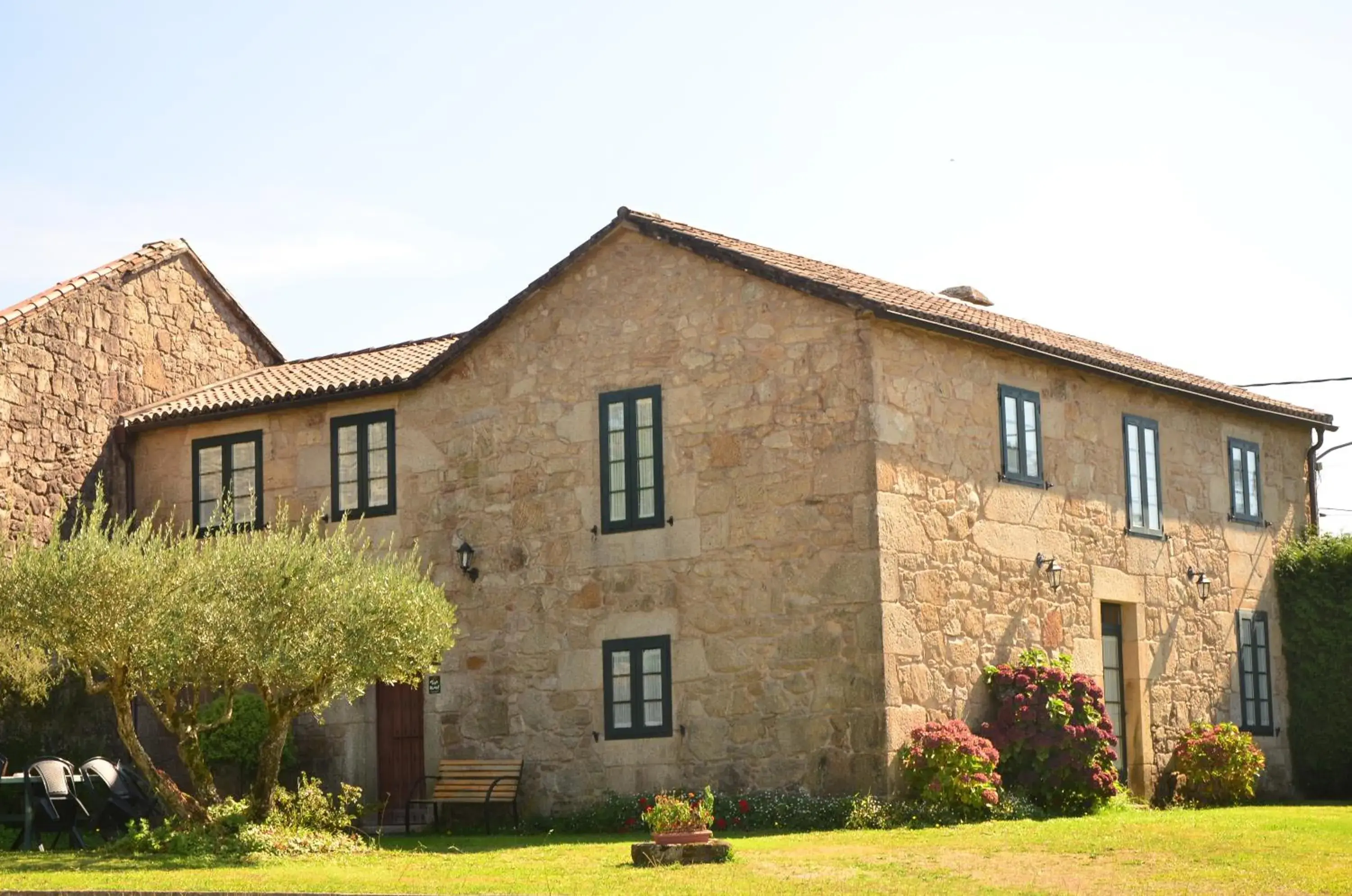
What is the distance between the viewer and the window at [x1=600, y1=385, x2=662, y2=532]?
2048cm

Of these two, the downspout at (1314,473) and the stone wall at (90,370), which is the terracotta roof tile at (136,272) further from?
the downspout at (1314,473)

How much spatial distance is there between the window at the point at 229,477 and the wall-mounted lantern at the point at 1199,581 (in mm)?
11820

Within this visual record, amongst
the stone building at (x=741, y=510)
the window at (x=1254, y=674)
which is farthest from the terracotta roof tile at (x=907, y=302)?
the window at (x=1254, y=674)

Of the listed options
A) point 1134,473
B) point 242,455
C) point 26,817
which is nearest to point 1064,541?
point 1134,473

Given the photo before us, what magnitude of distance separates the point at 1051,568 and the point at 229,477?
10.4 meters

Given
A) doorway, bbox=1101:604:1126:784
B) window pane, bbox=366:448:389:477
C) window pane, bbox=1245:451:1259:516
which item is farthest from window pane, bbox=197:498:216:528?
window pane, bbox=1245:451:1259:516

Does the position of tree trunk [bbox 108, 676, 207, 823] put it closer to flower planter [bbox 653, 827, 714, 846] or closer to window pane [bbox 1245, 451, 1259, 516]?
flower planter [bbox 653, 827, 714, 846]

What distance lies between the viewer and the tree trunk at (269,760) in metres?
17.3

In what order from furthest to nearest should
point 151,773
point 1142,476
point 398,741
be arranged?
point 1142,476
point 398,741
point 151,773

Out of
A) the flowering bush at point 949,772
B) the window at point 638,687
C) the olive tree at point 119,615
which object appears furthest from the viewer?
the window at point 638,687

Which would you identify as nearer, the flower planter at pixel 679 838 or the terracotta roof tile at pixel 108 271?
the flower planter at pixel 679 838

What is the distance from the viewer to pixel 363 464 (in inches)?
898

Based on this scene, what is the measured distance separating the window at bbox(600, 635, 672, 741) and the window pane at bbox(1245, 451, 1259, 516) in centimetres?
937

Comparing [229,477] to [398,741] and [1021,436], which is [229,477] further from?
[1021,436]
